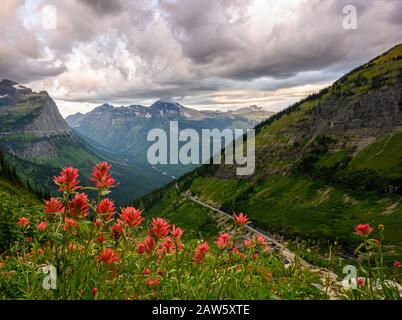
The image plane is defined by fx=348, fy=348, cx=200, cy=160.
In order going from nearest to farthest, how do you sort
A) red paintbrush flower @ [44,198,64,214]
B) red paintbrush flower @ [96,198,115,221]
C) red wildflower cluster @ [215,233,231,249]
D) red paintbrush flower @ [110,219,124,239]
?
1. red paintbrush flower @ [96,198,115,221]
2. red paintbrush flower @ [44,198,64,214]
3. red paintbrush flower @ [110,219,124,239]
4. red wildflower cluster @ [215,233,231,249]

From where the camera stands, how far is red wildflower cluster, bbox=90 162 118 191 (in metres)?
4.72

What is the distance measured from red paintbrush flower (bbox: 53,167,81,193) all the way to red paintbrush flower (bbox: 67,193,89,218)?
12.4 inches

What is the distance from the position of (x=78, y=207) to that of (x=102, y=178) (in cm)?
66

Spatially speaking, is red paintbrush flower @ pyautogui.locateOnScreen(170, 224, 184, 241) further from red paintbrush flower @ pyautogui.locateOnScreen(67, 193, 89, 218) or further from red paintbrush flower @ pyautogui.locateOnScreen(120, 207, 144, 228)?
red paintbrush flower @ pyautogui.locateOnScreen(67, 193, 89, 218)

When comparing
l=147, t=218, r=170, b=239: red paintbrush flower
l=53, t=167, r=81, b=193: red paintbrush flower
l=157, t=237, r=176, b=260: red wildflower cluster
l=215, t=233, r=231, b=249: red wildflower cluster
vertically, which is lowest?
l=157, t=237, r=176, b=260: red wildflower cluster

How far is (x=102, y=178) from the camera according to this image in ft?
15.7

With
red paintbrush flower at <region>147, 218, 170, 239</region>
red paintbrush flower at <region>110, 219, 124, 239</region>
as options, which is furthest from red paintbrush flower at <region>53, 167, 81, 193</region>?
red paintbrush flower at <region>147, 218, 170, 239</region>

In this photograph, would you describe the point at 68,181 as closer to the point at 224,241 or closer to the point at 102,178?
the point at 102,178

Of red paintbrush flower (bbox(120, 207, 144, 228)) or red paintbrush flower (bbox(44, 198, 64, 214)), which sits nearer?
red paintbrush flower (bbox(120, 207, 144, 228))

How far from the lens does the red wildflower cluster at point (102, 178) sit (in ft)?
15.5

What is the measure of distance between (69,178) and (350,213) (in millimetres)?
182274
